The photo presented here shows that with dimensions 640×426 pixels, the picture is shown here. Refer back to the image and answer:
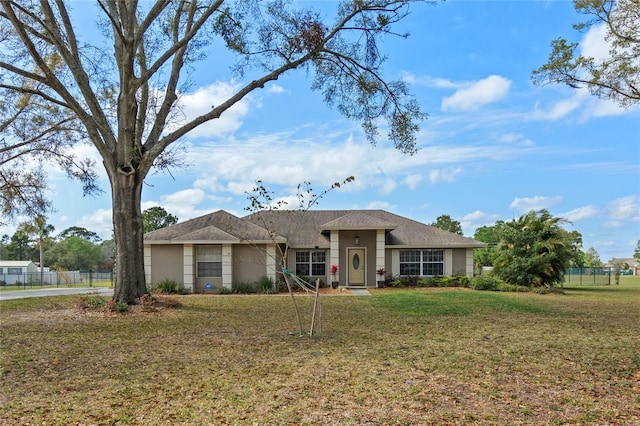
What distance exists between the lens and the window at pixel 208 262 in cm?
2016

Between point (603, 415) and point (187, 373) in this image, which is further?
point (187, 373)

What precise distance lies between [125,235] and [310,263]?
36.6 feet

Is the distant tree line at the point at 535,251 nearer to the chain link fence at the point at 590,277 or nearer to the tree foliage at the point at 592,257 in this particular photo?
the chain link fence at the point at 590,277

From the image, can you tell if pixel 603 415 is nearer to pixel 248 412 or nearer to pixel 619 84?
pixel 248 412

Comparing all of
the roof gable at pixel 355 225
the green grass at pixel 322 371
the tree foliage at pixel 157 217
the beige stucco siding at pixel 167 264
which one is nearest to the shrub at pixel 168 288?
the beige stucco siding at pixel 167 264

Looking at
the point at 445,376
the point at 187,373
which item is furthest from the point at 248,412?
the point at 445,376

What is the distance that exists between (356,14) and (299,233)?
1237 centimetres

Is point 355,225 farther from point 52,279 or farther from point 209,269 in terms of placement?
point 52,279

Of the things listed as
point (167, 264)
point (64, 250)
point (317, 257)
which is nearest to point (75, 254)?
point (64, 250)

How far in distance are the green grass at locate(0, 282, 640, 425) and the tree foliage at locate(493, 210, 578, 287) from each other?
10.2 meters

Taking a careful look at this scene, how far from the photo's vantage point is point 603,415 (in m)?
4.21

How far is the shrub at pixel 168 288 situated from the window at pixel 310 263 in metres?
5.64

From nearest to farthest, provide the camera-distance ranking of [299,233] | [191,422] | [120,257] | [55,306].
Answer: [191,422] < [120,257] < [55,306] < [299,233]

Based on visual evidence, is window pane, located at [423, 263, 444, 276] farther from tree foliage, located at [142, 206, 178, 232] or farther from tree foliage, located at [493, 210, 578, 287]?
tree foliage, located at [142, 206, 178, 232]
